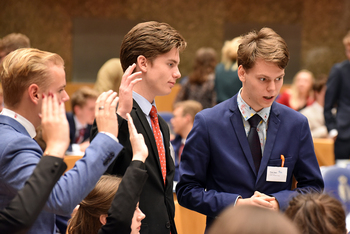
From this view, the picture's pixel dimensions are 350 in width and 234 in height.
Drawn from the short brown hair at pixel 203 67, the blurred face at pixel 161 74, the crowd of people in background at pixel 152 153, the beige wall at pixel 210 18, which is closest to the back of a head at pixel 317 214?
the crowd of people in background at pixel 152 153

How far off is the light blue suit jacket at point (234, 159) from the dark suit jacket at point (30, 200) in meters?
0.72

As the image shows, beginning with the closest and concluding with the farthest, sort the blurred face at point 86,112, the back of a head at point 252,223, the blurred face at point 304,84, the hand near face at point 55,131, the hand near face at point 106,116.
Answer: the back of a head at point 252,223
the hand near face at point 55,131
the hand near face at point 106,116
the blurred face at point 86,112
the blurred face at point 304,84

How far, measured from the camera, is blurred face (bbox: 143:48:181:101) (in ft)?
5.57

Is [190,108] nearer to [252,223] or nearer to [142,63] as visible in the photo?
[142,63]

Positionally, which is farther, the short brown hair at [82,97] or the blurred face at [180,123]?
the short brown hair at [82,97]

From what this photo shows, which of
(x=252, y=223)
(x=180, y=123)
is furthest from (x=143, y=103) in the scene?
(x=180, y=123)

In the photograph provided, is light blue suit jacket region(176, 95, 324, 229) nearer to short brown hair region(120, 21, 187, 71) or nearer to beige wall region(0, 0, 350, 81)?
short brown hair region(120, 21, 187, 71)

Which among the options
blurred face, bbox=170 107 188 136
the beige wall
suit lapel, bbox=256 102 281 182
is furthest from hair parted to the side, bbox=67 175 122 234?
the beige wall

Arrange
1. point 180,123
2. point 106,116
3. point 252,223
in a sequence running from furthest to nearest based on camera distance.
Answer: point 180,123 < point 106,116 < point 252,223

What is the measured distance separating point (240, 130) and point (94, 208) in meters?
0.70

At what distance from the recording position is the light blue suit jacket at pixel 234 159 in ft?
5.57

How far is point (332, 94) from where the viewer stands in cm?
429

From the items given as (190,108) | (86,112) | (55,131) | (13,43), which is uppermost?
(55,131)

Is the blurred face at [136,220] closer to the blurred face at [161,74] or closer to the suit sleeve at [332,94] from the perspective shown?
the blurred face at [161,74]
